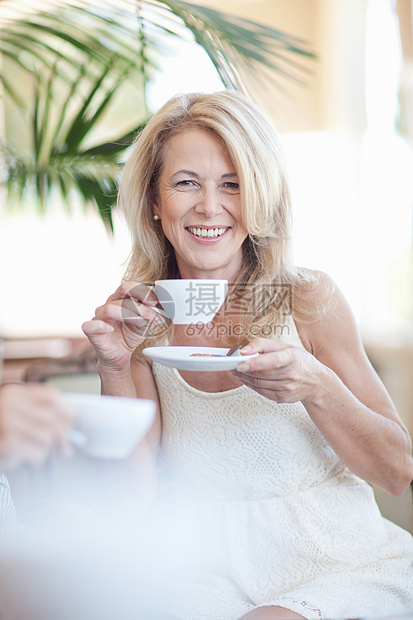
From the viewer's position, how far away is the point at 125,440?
0.47m

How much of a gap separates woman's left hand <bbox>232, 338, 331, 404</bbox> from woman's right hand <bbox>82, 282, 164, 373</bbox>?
0.12 metres

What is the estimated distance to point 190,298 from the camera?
1.89 ft

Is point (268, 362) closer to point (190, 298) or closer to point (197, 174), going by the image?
point (190, 298)

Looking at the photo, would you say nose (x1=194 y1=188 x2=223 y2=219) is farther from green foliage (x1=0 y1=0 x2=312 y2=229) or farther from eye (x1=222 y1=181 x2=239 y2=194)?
green foliage (x1=0 y1=0 x2=312 y2=229)

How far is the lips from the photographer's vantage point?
2.03ft

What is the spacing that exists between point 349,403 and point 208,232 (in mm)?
262

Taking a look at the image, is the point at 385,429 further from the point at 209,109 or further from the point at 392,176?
the point at 392,176

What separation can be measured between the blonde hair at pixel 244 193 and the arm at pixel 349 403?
0.18 ft

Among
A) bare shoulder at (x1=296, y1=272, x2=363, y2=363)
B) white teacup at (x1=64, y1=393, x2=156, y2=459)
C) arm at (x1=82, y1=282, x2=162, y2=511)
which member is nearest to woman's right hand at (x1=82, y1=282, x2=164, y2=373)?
arm at (x1=82, y1=282, x2=162, y2=511)

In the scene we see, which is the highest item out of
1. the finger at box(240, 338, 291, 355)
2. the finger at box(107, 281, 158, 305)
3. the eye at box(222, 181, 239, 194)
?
the eye at box(222, 181, 239, 194)

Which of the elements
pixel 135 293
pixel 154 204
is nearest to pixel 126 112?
pixel 154 204

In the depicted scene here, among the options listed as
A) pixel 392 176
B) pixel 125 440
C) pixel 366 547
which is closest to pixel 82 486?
pixel 125 440

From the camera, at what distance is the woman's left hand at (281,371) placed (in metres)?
0.52

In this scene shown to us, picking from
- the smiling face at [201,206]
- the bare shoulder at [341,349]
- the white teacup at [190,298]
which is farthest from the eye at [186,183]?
the bare shoulder at [341,349]
